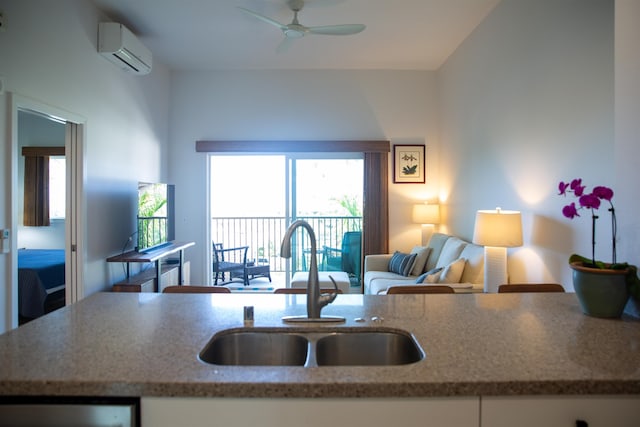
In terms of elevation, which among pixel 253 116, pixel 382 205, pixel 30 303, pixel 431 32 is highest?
pixel 431 32

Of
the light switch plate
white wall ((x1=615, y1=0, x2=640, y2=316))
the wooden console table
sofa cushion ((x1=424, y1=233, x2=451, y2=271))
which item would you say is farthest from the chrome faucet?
sofa cushion ((x1=424, y1=233, x2=451, y2=271))

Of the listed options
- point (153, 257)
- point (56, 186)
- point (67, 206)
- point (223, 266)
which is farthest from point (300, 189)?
point (56, 186)

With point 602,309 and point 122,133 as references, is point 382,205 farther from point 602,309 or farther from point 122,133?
point 602,309

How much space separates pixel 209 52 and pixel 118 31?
126 cm

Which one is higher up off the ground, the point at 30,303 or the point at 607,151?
the point at 607,151

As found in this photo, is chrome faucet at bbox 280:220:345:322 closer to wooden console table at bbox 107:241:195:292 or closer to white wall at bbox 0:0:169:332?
white wall at bbox 0:0:169:332

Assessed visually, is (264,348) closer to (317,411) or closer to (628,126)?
(317,411)

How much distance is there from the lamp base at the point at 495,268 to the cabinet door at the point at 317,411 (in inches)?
88.8

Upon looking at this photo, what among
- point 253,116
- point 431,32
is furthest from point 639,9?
point 253,116

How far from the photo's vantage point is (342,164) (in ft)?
17.4

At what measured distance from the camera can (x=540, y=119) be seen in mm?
2752

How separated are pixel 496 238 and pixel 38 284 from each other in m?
3.96

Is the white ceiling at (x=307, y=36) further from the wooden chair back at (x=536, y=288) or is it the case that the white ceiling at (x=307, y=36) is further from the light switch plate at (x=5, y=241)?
the wooden chair back at (x=536, y=288)

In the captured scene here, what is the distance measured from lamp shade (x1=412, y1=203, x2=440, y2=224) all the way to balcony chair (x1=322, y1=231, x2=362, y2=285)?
826 mm
